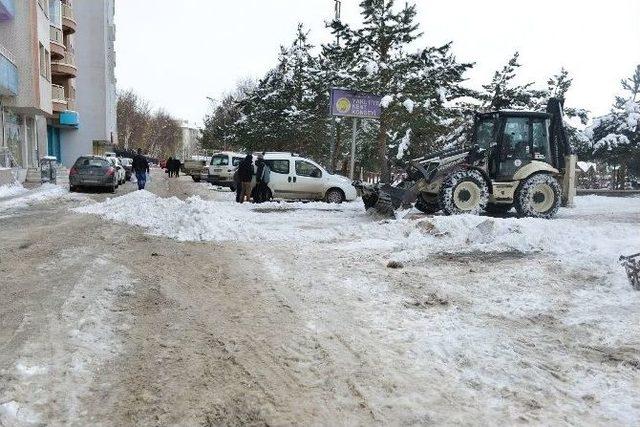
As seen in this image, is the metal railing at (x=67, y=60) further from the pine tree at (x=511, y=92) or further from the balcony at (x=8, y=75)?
the pine tree at (x=511, y=92)

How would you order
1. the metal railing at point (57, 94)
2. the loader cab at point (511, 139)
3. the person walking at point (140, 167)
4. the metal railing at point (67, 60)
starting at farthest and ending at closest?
the metal railing at point (67, 60)
the metal railing at point (57, 94)
the person walking at point (140, 167)
the loader cab at point (511, 139)

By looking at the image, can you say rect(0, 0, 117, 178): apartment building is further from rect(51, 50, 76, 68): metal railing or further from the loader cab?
the loader cab

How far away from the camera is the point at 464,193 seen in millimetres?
11977

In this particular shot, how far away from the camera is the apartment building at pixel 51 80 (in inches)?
1008

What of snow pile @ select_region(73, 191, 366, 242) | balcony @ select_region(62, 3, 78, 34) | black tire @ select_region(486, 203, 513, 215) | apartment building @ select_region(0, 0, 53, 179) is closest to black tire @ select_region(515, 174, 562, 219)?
black tire @ select_region(486, 203, 513, 215)

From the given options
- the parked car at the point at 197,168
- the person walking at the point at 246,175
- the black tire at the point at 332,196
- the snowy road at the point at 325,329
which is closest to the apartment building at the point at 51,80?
the parked car at the point at 197,168

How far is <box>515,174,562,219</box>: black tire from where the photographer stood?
12484mm

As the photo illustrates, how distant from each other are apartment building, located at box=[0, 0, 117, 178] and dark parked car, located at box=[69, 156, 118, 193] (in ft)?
14.8

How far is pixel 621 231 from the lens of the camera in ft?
28.4

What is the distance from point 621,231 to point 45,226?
34.7ft

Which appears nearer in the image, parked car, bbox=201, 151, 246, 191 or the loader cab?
the loader cab

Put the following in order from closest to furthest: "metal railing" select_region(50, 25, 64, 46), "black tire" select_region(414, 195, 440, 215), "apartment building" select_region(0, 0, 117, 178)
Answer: "black tire" select_region(414, 195, 440, 215) < "apartment building" select_region(0, 0, 117, 178) < "metal railing" select_region(50, 25, 64, 46)

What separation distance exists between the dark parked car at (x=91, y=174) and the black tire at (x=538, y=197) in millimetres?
15386

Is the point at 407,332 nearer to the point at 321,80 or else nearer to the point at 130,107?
the point at 321,80
